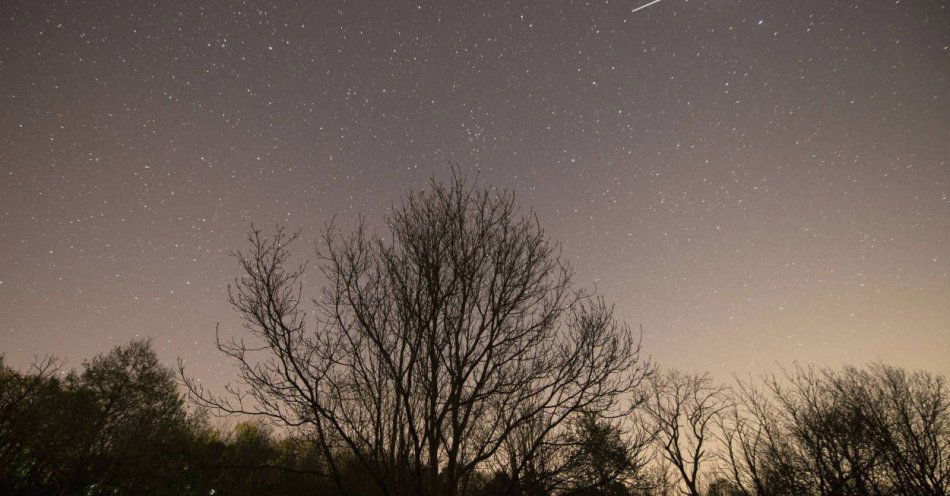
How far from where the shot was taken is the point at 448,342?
18.3 feet

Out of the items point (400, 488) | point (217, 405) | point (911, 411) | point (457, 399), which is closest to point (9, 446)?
point (217, 405)

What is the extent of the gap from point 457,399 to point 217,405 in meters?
3.12

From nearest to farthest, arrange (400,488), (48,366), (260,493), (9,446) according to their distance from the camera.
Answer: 1. (400,488)
2. (48,366)
3. (9,446)
4. (260,493)

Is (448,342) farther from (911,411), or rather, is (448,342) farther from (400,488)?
(911,411)

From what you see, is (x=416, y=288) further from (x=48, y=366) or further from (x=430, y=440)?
(x=48, y=366)

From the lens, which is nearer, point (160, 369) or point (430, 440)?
point (430, 440)

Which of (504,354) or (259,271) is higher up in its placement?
(259,271)

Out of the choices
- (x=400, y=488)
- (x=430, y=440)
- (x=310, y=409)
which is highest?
(x=310, y=409)

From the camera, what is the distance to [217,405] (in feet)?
16.3

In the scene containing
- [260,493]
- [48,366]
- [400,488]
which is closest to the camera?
[400,488]

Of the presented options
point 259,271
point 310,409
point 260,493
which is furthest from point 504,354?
point 260,493

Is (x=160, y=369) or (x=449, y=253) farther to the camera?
(x=160, y=369)

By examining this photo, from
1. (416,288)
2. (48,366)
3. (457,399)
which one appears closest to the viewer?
(457,399)

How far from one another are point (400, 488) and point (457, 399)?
1278mm
